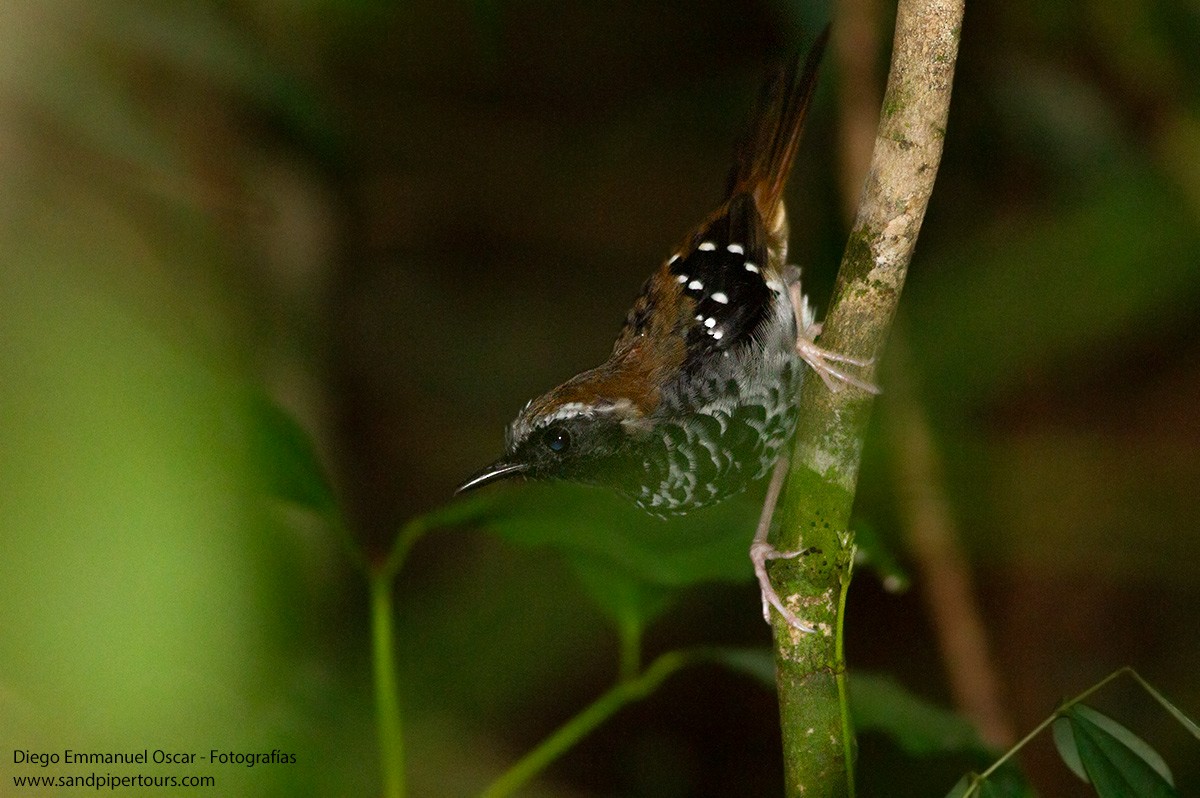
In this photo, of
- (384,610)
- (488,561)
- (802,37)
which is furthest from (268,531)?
(488,561)

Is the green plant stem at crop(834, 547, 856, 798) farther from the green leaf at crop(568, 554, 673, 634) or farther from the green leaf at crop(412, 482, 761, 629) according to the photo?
the green leaf at crop(568, 554, 673, 634)

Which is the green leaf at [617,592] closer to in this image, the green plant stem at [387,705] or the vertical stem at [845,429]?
the green plant stem at [387,705]

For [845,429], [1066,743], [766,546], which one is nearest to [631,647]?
[766,546]

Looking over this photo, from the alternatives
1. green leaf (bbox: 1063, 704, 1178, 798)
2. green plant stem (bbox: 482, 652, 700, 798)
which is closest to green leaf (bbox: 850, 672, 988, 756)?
green plant stem (bbox: 482, 652, 700, 798)

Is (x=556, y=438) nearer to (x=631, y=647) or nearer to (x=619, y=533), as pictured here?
(x=619, y=533)

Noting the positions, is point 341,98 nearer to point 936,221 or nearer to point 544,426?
point 936,221
